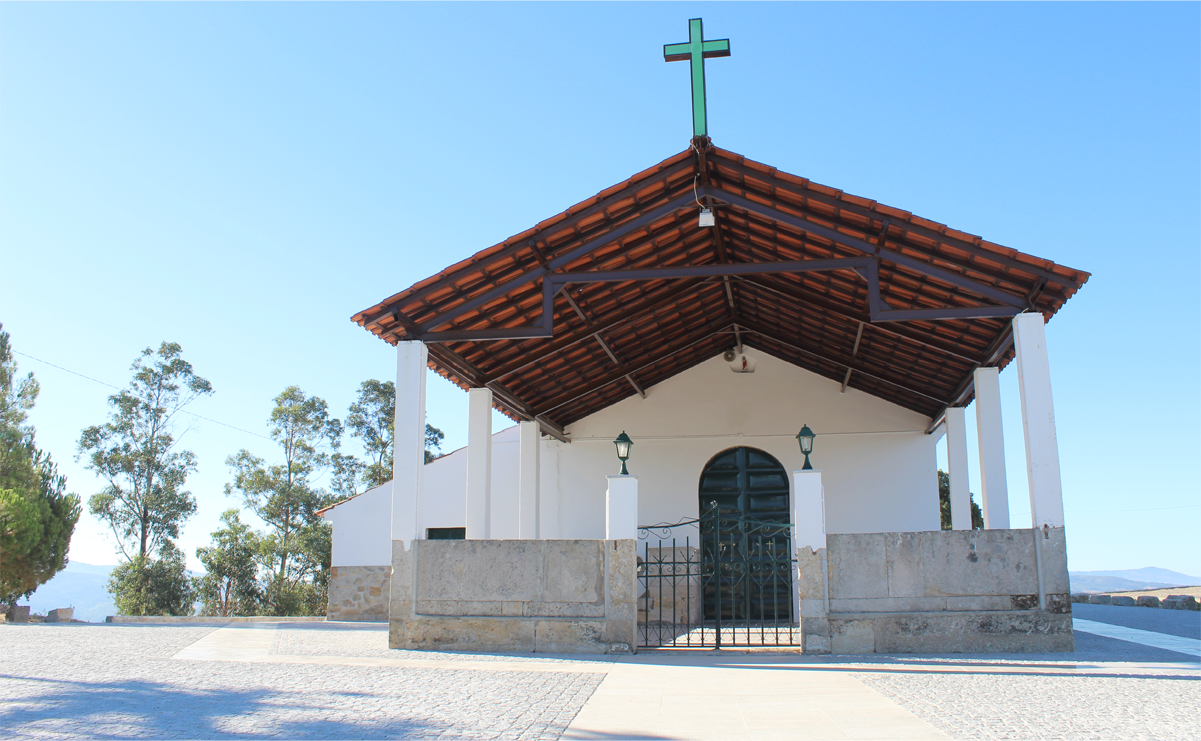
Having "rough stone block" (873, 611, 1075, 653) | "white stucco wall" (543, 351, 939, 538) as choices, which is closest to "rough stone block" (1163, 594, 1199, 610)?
"white stucco wall" (543, 351, 939, 538)

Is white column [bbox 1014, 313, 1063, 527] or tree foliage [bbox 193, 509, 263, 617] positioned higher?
white column [bbox 1014, 313, 1063, 527]

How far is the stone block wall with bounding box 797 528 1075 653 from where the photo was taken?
321 inches

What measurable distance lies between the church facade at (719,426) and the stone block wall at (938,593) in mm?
22

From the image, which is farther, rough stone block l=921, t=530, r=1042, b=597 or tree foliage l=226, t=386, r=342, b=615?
tree foliage l=226, t=386, r=342, b=615

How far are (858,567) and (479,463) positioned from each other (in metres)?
5.28

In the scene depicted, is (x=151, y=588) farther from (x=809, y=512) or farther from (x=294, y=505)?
(x=809, y=512)

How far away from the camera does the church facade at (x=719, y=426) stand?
8430 millimetres

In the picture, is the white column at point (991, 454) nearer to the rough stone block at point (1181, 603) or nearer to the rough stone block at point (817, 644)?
the rough stone block at point (817, 644)

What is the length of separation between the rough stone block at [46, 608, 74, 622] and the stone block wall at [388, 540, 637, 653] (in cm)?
1025

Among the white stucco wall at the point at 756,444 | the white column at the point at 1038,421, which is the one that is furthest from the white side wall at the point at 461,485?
the white column at the point at 1038,421

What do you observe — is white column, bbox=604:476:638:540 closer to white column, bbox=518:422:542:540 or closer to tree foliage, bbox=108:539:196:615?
white column, bbox=518:422:542:540

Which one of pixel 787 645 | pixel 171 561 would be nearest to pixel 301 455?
pixel 171 561

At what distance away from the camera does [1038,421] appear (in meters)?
8.42

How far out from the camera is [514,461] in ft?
50.7
